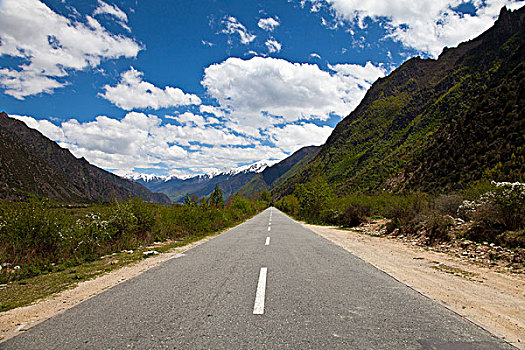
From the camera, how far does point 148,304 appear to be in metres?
4.21

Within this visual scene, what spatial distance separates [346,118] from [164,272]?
184m

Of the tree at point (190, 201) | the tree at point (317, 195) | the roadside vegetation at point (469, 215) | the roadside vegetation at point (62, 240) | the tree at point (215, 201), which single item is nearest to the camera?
the roadside vegetation at point (62, 240)

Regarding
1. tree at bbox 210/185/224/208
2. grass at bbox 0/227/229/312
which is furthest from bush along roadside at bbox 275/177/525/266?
tree at bbox 210/185/224/208

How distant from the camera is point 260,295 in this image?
4.53 metres

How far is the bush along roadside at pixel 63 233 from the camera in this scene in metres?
7.40

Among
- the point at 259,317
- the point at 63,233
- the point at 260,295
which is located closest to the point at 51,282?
the point at 63,233

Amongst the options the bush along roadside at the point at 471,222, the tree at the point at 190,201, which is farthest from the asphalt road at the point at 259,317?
the tree at the point at 190,201

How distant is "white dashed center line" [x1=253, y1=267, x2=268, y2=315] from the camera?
387cm

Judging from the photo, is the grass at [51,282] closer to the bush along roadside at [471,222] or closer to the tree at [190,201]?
the tree at [190,201]

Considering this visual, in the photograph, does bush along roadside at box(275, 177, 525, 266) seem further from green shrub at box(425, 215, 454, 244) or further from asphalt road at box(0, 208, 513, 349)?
asphalt road at box(0, 208, 513, 349)

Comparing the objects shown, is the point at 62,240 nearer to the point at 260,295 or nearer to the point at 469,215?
the point at 260,295

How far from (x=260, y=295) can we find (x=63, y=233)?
292 inches

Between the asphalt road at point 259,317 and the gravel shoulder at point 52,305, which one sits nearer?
the asphalt road at point 259,317

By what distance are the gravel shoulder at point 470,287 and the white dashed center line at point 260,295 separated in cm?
287
